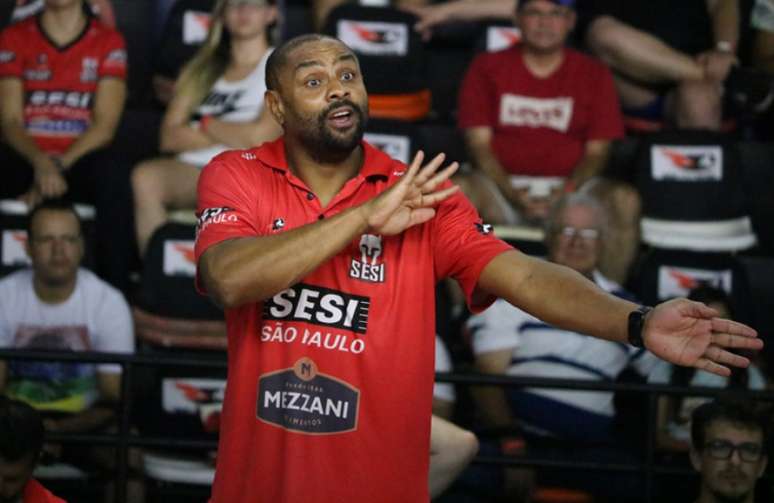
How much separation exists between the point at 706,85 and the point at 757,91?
0.27 m

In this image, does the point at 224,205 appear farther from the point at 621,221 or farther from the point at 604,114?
the point at 604,114

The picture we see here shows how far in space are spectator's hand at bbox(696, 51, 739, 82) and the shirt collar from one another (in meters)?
4.09

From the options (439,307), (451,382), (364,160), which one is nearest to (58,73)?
(439,307)

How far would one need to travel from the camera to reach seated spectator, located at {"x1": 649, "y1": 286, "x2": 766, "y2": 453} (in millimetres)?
5980

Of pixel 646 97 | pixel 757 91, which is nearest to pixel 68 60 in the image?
pixel 646 97

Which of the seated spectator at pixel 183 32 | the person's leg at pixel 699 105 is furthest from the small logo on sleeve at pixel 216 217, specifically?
the person's leg at pixel 699 105

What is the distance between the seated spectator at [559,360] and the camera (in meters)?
6.01

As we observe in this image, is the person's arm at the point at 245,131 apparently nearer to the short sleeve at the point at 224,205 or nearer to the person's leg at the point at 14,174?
the person's leg at the point at 14,174

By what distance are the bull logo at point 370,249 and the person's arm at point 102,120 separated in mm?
3669

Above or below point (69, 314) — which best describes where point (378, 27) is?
above

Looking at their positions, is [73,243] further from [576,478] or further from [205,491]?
[576,478]

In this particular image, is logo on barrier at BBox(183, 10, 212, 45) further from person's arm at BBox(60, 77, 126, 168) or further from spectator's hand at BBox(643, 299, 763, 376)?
spectator's hand at BBox(643, 299, 763, 376)

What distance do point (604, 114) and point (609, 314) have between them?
3.89m

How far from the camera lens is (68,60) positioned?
724 centimetres
